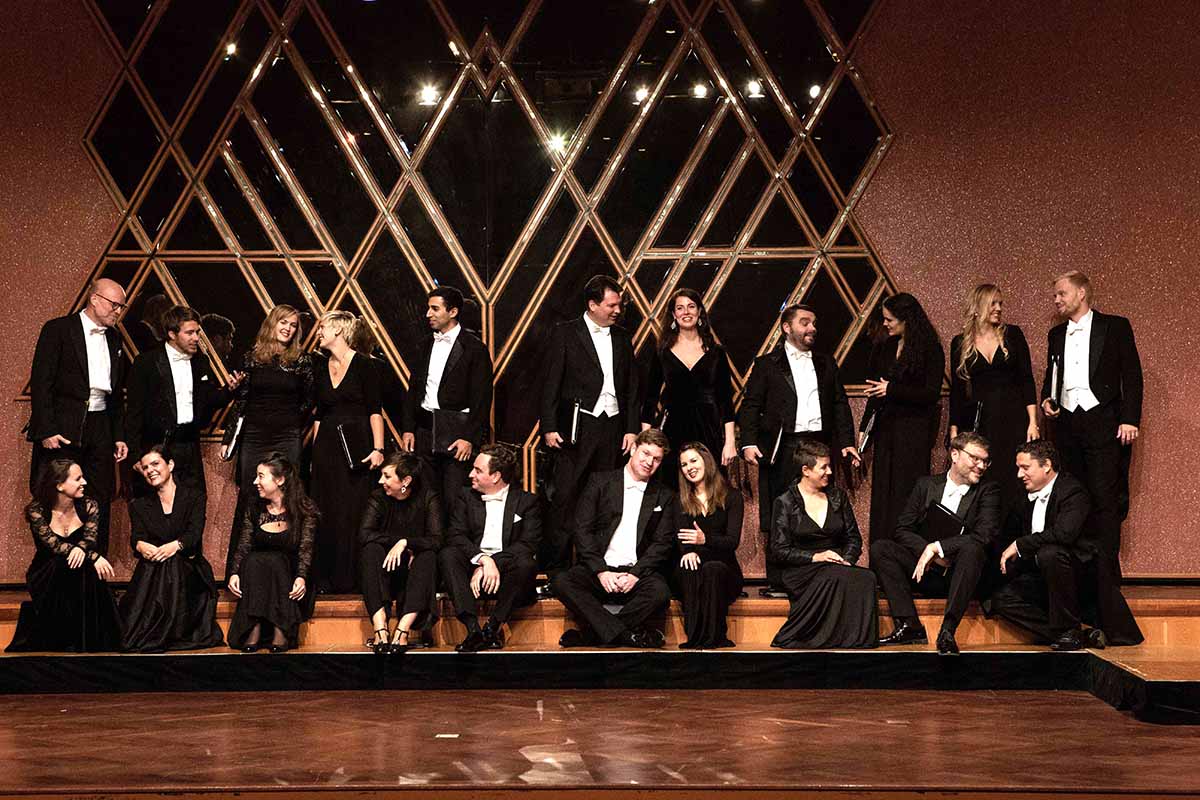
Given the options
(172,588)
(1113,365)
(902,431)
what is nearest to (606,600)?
(902,431)

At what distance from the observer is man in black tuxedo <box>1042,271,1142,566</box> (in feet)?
18.0

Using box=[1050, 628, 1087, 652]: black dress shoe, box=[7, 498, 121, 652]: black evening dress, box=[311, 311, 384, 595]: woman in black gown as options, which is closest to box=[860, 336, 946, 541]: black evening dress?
box=[1050, 628, 1087, 652]: black dress shoe

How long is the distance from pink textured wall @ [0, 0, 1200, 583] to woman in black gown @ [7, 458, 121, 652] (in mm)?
952

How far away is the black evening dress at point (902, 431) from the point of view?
568cm

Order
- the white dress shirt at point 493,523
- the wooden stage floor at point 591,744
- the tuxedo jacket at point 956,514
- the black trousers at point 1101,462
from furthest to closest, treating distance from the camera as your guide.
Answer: the black trousers at point 1101,462 → the white dress shirt at point 493,523 → the tuxedo jacket at point 956,514 → the wooden stage floor at point 591,744

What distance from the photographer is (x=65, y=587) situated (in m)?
5.02

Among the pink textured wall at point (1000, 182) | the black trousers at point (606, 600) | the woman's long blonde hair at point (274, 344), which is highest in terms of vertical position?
the pink textured wall at point (1000, 182)

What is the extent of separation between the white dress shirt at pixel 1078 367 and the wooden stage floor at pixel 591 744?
1.30 m

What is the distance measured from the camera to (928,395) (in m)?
5.69

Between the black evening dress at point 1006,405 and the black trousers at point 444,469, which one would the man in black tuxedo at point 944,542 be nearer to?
the black evening dress at point 1006,405

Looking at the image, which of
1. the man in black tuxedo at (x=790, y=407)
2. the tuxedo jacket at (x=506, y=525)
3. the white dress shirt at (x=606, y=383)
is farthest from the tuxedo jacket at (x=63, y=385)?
the man in black tuxedo at (x=790, y=407)

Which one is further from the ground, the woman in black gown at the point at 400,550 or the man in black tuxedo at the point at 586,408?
the man in black tuxedo at the point at 586,408

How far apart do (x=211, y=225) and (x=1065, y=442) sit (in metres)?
3.66

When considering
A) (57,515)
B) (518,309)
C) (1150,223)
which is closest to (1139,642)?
(1150,223)
